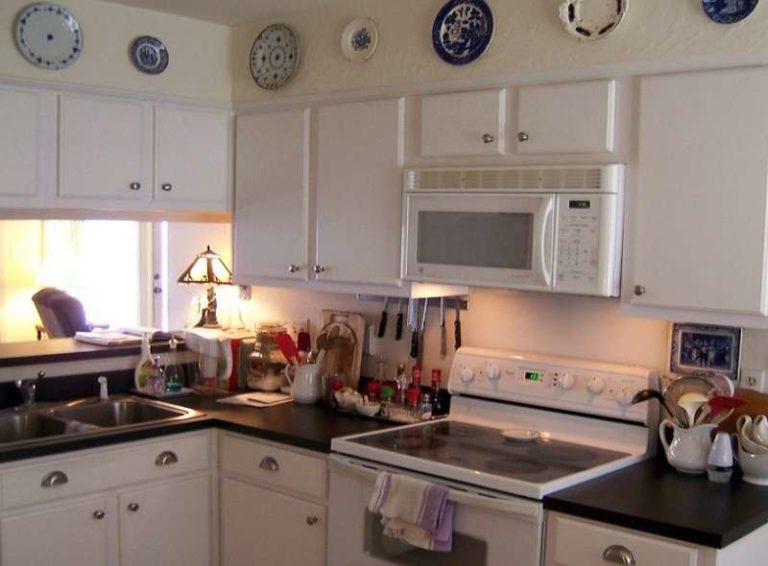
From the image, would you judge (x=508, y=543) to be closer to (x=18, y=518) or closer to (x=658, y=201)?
(x=658, y=201)

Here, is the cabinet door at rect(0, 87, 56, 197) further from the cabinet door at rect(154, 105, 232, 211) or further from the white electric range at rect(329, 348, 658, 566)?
the white electric range at rect(329, 348, 658, 566)

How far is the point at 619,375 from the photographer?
2.99 metres

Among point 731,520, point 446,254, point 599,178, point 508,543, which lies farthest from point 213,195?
point 731,520

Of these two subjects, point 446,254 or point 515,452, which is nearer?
point 515,452

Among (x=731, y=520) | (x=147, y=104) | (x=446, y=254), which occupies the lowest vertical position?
(x=731, y=520)

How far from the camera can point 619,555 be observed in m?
2.41

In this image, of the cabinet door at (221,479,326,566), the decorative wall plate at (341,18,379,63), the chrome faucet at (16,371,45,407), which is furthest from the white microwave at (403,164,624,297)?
the chrome faucet at (16,371,45,407)

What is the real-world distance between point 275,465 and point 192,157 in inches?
52.4

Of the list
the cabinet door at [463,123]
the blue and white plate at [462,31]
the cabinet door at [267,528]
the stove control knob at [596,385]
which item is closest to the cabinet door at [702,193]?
the stove control knob at [596,385]

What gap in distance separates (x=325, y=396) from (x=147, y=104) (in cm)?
134

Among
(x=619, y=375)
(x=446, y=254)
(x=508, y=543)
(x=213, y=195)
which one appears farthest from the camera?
(x=213, y=195)

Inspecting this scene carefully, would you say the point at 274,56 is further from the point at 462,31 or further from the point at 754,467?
the point at 754,467

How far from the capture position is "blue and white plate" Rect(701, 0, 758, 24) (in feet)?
8.35

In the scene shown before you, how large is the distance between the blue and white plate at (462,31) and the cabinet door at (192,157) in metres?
1.10
